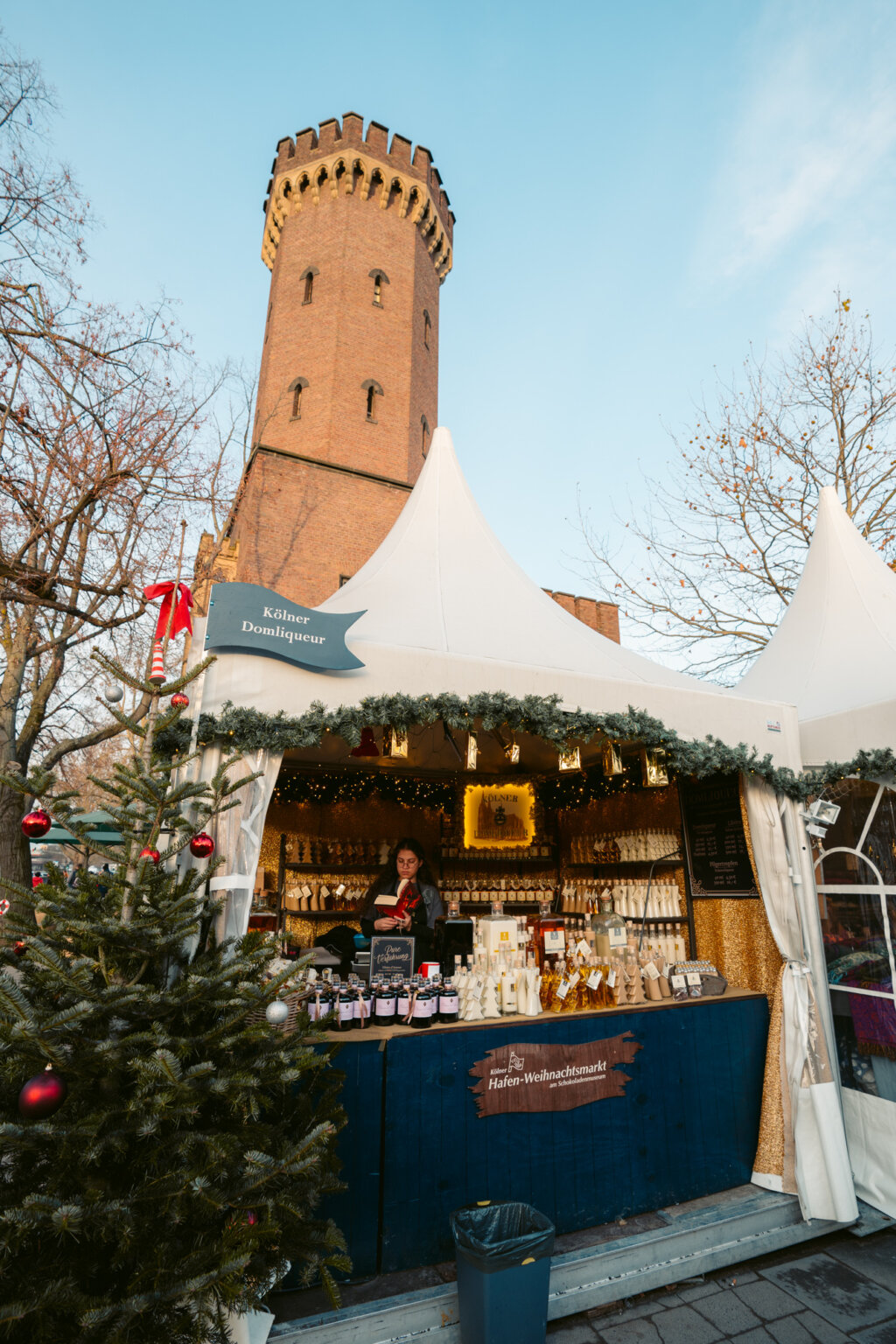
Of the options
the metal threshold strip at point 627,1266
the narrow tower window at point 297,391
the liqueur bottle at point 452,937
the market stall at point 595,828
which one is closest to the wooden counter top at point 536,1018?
the market stall at point 595,828

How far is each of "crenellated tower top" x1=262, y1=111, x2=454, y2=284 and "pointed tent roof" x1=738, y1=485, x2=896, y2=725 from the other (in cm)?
1646

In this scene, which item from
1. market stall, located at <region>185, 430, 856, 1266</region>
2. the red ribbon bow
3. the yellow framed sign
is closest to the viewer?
the red ribbon bow

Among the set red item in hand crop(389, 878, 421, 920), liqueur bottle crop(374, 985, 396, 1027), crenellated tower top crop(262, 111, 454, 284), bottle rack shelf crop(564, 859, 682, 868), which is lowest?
liqueur bottle crop(374, 985, 396, 1027)

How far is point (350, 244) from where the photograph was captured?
16906 mm

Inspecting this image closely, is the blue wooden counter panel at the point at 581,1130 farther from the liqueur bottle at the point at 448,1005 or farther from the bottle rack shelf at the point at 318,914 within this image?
the bottle rack shelf at the point at 318,914

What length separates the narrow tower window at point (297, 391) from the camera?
16.1 m

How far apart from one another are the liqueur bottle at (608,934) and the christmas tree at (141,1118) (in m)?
2.52

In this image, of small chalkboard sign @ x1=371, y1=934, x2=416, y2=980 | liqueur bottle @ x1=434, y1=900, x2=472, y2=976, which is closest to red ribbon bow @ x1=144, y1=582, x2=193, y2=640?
small chalkboard sign @ x1=371, y1=934, x2=416, y2=980

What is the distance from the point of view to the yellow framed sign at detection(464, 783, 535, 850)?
712 centimetres

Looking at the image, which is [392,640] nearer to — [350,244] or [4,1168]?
[4,1168]

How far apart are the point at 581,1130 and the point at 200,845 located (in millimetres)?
2649

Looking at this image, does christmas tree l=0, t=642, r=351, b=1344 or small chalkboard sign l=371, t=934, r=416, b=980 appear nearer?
christmas tree l=0, t=642, r=351, b=1344

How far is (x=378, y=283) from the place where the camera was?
17.1 meters

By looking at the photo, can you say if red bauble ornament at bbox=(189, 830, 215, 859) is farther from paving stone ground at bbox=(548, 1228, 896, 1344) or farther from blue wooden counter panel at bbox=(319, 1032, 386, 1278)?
paving stone ground at bbox=(548, 1228, 896, 1344)
